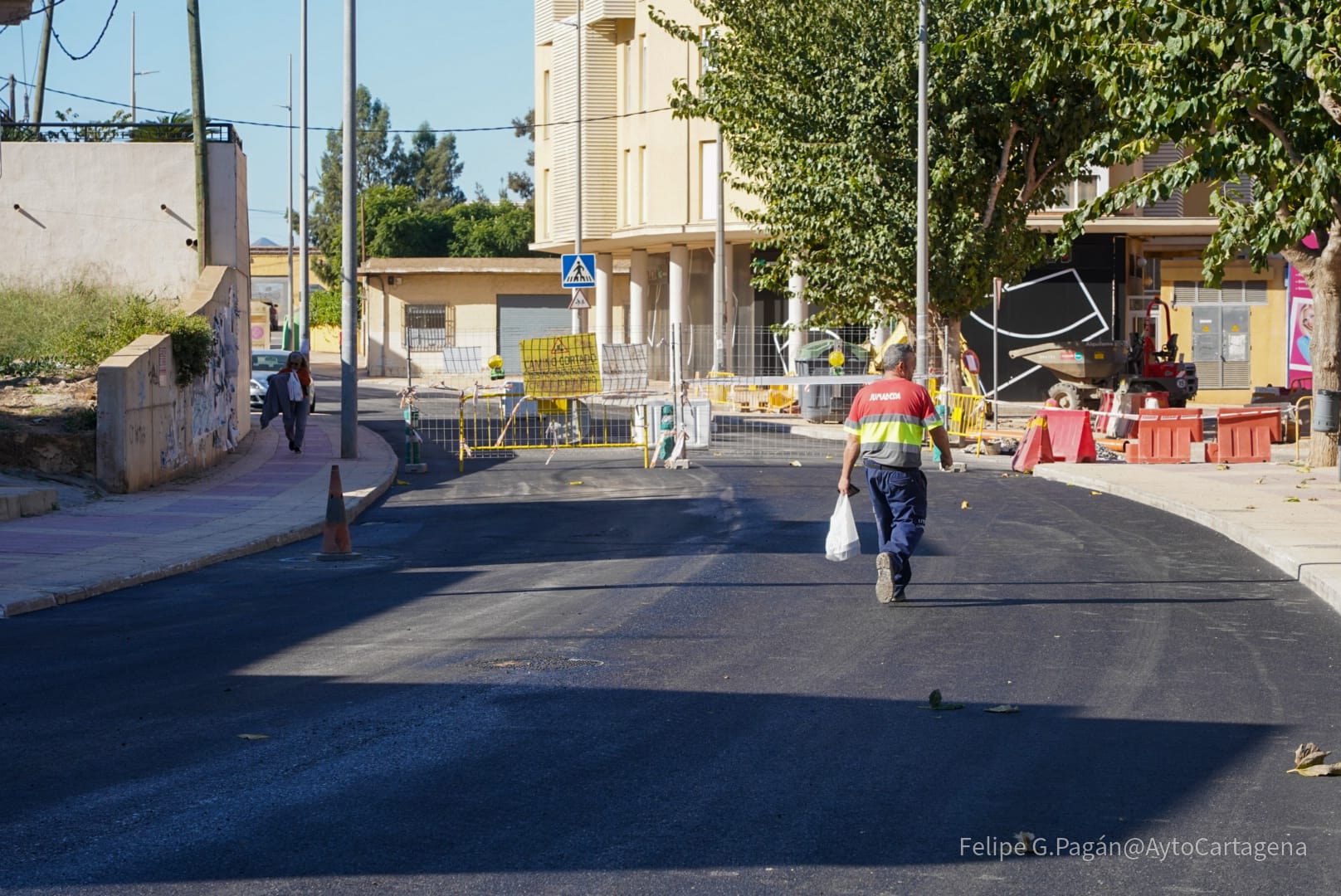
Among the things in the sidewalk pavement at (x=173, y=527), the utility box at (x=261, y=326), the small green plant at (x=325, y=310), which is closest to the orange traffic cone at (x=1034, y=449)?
the sidewalk pavement at (x=173, y=527)

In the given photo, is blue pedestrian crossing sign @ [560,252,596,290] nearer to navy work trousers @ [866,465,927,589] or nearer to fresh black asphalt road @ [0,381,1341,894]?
fresh black asphalt road @ [0,381,1341,894]

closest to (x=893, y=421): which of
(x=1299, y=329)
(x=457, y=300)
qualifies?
(x=1299, y=329)

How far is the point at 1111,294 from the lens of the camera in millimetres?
41125

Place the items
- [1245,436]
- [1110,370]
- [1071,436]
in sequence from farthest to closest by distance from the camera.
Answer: [1110,370] < [1071,436] < [1245,436]

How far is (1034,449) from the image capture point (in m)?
22.6

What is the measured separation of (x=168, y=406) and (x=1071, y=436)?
43.7ft

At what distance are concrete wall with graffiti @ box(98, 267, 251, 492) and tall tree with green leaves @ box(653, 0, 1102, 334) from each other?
34.2 ft

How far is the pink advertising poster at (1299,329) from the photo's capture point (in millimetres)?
30891

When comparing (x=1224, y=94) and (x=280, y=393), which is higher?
(x=1224, y=94)

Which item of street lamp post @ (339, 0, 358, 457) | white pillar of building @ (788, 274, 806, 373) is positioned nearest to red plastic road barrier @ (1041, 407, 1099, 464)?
street lamp post @ (339, 0, 358, 457)

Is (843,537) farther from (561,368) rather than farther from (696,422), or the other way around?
(561,368)

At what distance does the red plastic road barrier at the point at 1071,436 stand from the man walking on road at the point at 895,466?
506 inches

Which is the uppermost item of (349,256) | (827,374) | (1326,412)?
(349,256)

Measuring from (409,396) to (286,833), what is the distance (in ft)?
61.1
